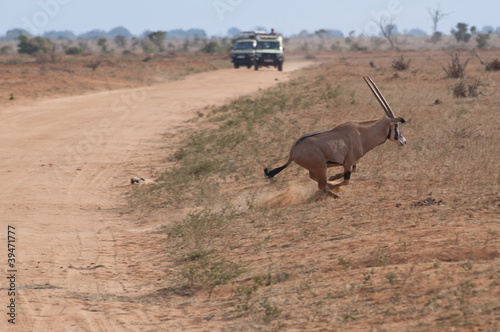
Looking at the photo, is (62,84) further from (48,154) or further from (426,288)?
(426,288)

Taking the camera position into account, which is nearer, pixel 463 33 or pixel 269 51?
pixel 269 51

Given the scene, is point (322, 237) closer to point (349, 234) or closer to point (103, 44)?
point (349, 234)

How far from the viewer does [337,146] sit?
996 centimetres

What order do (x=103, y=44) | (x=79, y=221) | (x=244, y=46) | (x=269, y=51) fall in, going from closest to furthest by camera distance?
(x=79, y=221), (x=269, y=51), (x=244, y=46), (x=103, y=44)

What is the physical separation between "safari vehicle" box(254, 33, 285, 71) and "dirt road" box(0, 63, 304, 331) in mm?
24268

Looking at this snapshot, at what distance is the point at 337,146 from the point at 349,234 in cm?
206

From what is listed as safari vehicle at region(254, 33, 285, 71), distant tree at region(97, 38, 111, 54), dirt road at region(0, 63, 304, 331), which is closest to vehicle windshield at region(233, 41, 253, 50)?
safari vehicle at region(254, 33, 285, 71)

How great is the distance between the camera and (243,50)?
157ft

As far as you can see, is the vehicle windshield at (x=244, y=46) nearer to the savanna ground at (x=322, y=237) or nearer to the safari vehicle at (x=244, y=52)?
the safari vehicle at (x=244, y=52)

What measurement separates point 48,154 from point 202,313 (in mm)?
9930

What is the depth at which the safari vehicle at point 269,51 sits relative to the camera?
152ft

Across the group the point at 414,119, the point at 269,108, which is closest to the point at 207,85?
the point at 269,108

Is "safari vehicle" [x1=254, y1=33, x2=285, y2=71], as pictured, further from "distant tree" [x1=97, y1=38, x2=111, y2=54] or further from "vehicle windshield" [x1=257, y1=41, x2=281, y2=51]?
"distant tree" [x1=97, y1=38, x2=111, y2=54]

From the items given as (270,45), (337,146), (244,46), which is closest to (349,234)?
(337,146)
